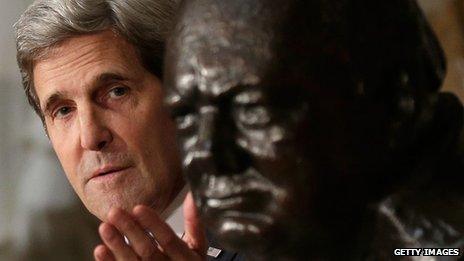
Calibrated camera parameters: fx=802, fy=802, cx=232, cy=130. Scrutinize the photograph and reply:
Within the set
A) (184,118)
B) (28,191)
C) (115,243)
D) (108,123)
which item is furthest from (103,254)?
→ (28,191)

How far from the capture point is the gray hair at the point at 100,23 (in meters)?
0.88

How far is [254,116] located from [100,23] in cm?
42

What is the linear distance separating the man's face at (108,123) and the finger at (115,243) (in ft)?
0.78

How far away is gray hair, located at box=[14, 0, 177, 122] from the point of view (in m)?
0.88

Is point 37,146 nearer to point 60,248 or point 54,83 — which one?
point 60,248

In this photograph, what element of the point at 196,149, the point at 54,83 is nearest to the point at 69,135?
the point at 54,83

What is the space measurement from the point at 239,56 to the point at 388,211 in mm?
146

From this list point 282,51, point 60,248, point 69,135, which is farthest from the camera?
point 60,248

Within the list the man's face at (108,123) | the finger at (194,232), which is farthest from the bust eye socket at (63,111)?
the finger at (194,232)

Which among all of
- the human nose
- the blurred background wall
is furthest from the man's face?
the blurred background wall

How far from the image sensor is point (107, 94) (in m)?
0.89

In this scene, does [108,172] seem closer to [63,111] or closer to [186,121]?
[63,111]

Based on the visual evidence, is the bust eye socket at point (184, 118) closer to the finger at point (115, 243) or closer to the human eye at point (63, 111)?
the finger at point (115, 243)

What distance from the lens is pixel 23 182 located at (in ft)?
4.63
